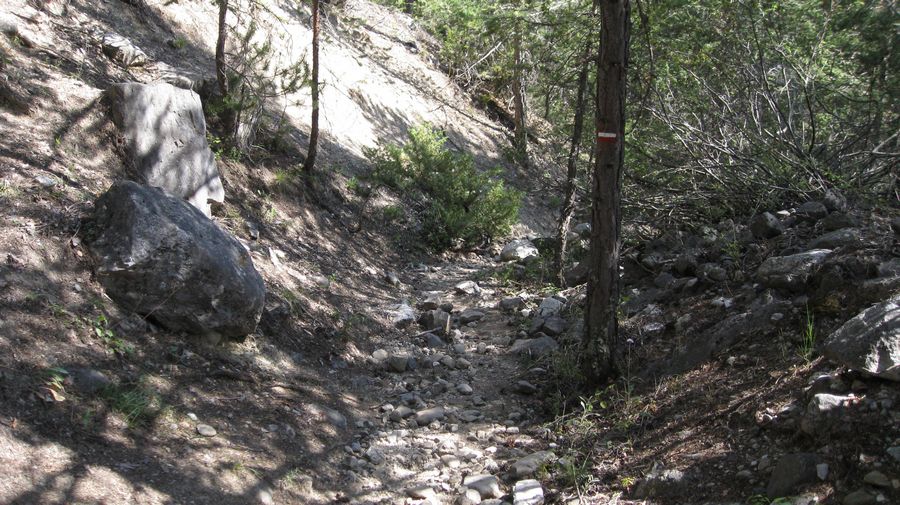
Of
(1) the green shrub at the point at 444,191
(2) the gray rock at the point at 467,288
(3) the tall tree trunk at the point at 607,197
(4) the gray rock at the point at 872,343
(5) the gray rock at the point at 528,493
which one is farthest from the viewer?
(1) the green shrub at the point at 444,191

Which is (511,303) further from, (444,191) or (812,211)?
(444,191)

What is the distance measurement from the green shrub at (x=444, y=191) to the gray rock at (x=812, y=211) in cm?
597

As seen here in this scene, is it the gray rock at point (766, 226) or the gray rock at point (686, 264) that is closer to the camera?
the gray rock at point (766, 226)

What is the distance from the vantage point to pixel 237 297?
5211mm

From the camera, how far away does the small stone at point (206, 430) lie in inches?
164

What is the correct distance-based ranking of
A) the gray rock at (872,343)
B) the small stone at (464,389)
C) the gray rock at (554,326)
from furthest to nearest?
the gray rock at (554,326), the small stone at (464,389), the gray rock at (872,343)

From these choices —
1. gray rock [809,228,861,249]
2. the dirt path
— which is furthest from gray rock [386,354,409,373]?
gray rock [809,228,861,249]

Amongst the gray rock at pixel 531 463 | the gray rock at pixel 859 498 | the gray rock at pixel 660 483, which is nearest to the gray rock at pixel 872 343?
the gray rock at pixel 859 498

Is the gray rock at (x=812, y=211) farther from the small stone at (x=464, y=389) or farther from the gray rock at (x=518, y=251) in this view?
the gray rock at (x=518, y=251)

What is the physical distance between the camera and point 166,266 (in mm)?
4918

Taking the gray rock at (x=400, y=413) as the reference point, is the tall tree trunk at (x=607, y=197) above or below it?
above

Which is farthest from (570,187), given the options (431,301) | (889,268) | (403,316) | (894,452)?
(894,452)

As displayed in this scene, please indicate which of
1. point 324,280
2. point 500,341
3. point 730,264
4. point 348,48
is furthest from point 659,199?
point 348,48

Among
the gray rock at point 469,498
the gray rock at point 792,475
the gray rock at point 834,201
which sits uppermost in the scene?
the gray rock at point 834,201
